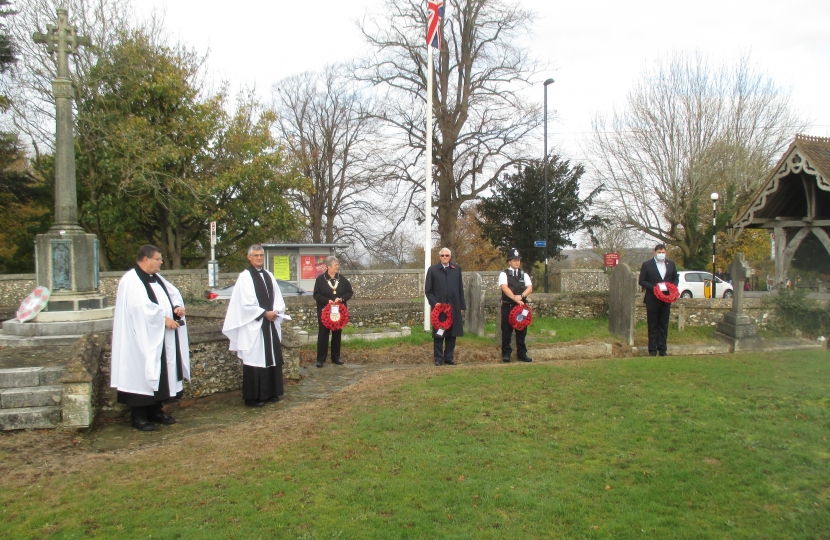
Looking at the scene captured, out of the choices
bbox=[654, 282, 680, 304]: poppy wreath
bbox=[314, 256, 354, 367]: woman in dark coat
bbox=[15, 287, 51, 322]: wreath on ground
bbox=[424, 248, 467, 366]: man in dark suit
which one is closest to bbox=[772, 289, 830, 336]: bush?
bbox=[654, 282, 680, 304]: poppy wreath

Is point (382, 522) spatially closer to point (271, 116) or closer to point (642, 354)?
point (642, 354)

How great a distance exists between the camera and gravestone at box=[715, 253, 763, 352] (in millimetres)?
13250

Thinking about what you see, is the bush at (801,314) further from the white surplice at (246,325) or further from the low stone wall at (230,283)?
the white surplice at (246,325)

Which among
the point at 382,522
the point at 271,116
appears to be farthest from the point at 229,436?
the point at 271,116

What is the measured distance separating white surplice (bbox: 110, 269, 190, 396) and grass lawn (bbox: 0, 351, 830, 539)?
3.19 feet

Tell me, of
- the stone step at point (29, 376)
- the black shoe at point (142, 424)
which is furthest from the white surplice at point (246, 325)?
the stone step at point (29, 376)

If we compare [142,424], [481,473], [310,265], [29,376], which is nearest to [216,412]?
[142,424]

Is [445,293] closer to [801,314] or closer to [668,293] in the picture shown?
[668,293]

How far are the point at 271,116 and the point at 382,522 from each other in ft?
94.3

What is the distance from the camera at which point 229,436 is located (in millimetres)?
6391

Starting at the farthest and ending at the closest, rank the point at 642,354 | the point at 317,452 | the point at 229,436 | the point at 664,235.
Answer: the point at 664,235, the point at 642,354, the point at 229,436, the point at 317,452

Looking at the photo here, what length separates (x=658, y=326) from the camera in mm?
11758

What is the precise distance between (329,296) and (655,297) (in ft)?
20.2

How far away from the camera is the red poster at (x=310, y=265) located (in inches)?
1136
